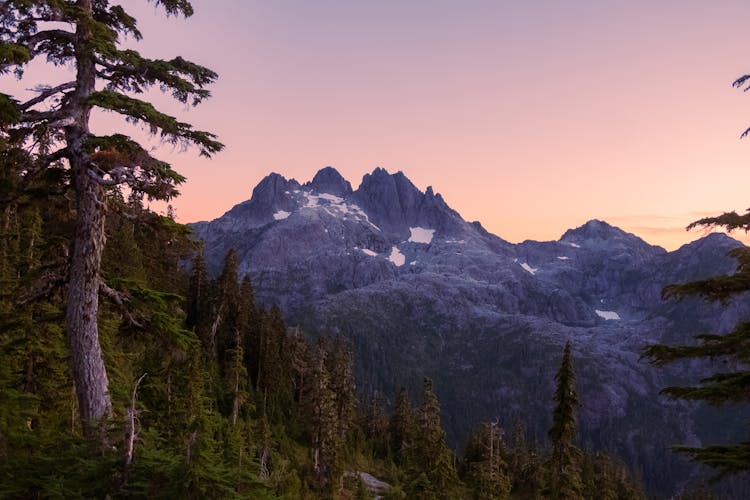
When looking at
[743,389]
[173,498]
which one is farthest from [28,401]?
[743,389]

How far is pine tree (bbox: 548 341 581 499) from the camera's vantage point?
39.7 metres

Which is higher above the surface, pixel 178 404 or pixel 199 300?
pixel 199 300

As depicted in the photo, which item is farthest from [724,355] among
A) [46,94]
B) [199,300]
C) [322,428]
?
[199,300]

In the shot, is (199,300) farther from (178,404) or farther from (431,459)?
(431,459)

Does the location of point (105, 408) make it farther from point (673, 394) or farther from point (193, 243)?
point (673, 394)

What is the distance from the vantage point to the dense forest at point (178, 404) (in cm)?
1027

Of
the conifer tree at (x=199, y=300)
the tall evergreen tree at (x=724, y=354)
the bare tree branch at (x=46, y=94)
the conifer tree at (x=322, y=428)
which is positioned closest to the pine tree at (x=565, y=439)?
the conifer tree at (x=322, y=428)

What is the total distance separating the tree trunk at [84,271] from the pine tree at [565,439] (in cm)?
3449

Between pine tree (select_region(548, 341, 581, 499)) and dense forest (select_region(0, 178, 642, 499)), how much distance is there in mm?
95

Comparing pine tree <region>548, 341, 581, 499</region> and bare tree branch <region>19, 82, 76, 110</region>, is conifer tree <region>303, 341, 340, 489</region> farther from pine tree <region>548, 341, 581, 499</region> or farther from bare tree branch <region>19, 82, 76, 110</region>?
bare tree branch <region>19, 82, 76, 110</region>

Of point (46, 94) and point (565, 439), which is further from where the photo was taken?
point (565, 439)

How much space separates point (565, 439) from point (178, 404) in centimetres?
2845

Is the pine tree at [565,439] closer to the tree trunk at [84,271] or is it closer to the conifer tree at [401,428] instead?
the tree trunk at [84,271]

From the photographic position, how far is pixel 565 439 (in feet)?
132
